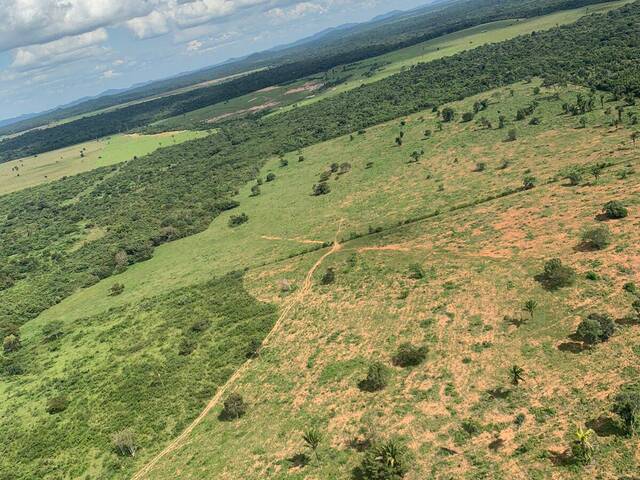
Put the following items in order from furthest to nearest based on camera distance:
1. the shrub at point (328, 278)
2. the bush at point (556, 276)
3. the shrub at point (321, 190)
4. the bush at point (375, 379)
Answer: the shrub at point (321, 190)
the shrub at point (328, 278)
the bush at point (556, 276)
the bush at point (375, 379)

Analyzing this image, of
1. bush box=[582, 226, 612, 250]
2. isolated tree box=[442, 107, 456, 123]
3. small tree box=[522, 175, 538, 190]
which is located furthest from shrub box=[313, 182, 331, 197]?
bush box=[582, 226, 612, 250]

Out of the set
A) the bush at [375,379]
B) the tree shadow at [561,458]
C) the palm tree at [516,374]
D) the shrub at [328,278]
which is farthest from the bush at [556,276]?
the shrub at [328,278]

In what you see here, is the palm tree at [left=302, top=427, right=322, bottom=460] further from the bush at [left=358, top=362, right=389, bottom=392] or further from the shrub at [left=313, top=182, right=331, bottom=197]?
the shrub at [left=313, top=182, right=331, bottom=197]

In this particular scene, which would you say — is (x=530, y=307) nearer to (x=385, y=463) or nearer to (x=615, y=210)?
(x=615, y=210)

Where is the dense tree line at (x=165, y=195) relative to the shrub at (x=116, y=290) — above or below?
above

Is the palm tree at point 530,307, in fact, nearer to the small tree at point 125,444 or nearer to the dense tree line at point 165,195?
the small tree at point 125,444

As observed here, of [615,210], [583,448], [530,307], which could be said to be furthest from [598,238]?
[583,448]
